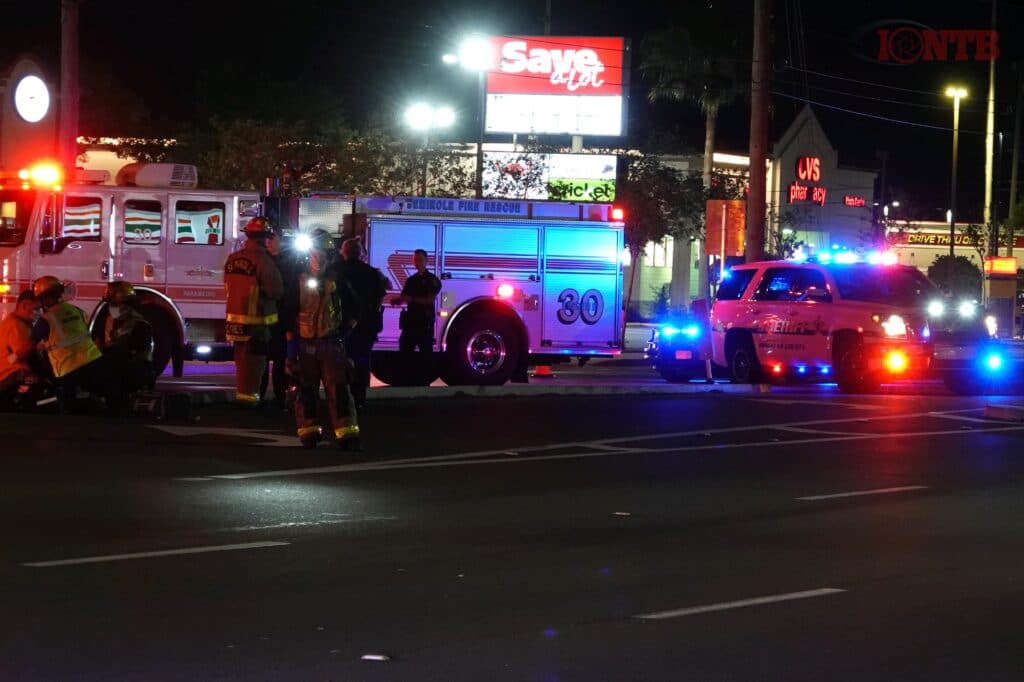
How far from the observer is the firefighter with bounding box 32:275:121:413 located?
15.3 metres

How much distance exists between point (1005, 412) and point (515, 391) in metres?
5.57

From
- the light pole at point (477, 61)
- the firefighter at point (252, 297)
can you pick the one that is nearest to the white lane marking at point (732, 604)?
the firefighter at point (252, 297)

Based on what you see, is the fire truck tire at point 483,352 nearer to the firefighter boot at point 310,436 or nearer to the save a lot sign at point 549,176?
the firefighter boot at point 310,436

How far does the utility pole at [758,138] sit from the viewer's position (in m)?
27.6

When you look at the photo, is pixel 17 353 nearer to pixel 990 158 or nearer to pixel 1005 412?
pixel 1005 412

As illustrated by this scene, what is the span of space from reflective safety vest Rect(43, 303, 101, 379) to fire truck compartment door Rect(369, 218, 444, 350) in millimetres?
6020

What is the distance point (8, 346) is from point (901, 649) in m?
10.8

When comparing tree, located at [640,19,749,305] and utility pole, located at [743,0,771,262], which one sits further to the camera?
tree, located at [640,19,749,305]

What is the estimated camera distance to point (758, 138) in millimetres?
27469

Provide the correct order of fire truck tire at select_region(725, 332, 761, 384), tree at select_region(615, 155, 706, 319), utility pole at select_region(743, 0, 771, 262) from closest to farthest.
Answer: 1. fire truck tire at select_region(725, 332, 761, 384)
2. utility pole at select_region(743, 0, 771, 262)
3. tree at select_region(615, 155, 706, 319)

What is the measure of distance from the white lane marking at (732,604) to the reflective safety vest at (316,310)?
6.14 meters

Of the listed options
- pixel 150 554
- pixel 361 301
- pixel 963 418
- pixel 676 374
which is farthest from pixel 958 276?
pixel 150 554

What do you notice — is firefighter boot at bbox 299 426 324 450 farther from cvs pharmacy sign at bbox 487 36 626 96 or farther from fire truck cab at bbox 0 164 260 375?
cvs pharmacy sign at bbox 487 36 626 96

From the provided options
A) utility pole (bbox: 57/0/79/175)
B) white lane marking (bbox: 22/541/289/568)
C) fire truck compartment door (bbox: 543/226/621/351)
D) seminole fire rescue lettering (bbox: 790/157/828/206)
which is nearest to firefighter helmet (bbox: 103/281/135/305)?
fire truck compartment door (bbox: 543/226/621/351)
